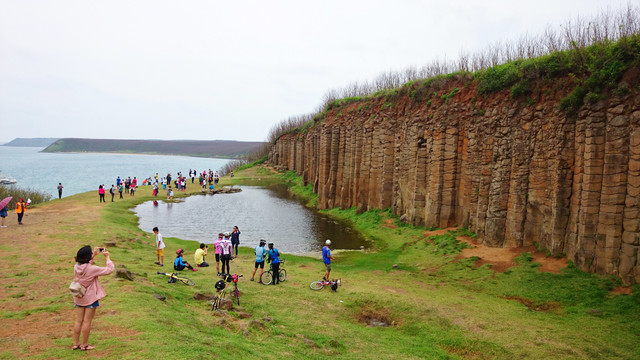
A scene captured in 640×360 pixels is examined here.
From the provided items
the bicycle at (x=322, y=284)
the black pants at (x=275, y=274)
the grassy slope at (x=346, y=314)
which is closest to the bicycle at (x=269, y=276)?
the black pants at (x=275, y=274)

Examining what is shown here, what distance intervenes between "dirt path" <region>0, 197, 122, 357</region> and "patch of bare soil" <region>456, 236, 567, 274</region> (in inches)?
715

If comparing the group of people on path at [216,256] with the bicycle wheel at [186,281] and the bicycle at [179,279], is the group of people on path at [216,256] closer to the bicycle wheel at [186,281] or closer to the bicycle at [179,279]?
the bicycle at [179,279]

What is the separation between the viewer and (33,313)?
1090 centimetres

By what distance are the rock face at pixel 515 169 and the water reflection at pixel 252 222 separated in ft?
20.2

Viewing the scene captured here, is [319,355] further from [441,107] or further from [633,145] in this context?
[441,107]

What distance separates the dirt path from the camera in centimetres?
940

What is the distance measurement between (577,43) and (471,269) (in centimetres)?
1332

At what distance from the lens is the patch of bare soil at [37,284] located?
933cm

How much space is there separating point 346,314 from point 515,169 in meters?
13.8

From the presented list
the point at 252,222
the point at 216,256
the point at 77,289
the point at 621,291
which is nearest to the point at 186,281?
the point at 216,256

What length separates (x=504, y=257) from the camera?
68.5ft

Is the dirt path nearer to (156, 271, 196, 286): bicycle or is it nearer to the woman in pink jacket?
the woman in pink jacket

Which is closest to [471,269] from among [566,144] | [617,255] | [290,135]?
[617,255]

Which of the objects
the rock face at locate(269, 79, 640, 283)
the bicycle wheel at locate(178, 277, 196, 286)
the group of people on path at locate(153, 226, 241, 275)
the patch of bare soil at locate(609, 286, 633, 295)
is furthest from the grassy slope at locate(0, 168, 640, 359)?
the rock face at locate(269, 79, 640, 283)
